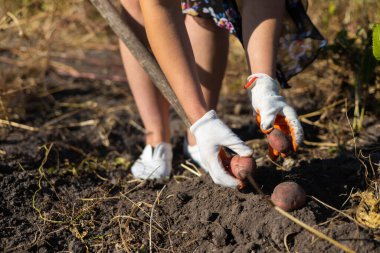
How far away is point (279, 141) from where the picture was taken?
4.61 feet

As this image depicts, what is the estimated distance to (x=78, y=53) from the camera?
11.8ft

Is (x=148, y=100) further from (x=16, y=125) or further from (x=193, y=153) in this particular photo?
(x=16, y=125)

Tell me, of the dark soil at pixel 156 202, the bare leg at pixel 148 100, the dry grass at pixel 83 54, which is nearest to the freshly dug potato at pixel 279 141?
the dark soil at pixel 156 202

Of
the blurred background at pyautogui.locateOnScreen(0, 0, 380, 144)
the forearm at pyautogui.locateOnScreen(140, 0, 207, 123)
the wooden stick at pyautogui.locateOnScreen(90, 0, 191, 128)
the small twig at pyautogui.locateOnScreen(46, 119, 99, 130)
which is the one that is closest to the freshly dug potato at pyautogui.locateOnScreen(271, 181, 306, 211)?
the forearm at pyautogui.locateOnScreen(140, 0, 207, 123)

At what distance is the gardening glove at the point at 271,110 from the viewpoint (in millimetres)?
1413

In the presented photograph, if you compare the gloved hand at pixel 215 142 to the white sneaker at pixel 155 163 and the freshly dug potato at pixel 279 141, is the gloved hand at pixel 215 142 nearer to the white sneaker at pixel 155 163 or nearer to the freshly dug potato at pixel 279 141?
the freshly dug potato at pixel 279 141

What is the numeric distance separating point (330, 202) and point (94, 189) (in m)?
0.83

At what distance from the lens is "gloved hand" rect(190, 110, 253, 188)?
1425 mm

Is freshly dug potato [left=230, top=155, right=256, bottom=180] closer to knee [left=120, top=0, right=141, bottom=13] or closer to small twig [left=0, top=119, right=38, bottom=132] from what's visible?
knee [left=120, top=0, right=141, bottom=13]

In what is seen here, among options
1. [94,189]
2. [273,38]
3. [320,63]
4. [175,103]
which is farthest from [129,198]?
[320,63]

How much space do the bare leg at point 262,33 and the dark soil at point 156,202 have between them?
366 mm

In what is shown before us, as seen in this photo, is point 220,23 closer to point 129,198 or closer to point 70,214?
point 129,198

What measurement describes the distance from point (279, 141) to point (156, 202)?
46 centimetres

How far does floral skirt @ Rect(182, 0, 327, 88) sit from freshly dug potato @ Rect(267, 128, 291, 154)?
19.1 inches
